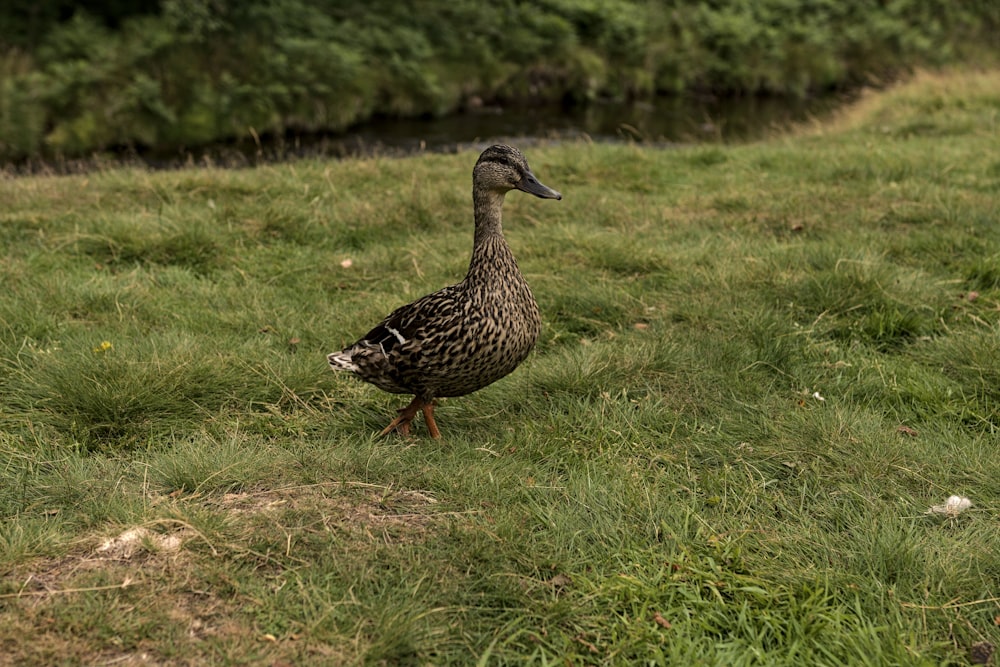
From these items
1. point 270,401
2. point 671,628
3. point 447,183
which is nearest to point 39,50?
point 447,183

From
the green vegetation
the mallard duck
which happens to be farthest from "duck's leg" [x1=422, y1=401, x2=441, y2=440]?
the green vegetation

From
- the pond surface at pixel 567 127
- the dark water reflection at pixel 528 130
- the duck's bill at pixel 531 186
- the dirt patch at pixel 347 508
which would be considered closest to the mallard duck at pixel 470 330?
the duck's bill at pixel 531 186

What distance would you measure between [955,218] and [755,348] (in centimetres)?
320

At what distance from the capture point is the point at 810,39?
2192 centimetres

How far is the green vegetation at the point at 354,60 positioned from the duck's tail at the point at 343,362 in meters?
6.97

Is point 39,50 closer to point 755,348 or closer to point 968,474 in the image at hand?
point 755,348

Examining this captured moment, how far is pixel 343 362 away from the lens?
13.8ft

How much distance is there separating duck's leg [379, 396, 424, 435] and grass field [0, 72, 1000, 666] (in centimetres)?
14

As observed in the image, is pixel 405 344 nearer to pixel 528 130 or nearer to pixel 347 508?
pixel 347 508

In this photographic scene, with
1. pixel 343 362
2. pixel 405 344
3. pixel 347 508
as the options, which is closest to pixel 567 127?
pixel 343 362

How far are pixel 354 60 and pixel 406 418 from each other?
510 inches

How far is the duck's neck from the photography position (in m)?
4.06

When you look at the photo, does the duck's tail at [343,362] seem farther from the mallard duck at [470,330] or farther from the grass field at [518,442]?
the grass field at [518,442]

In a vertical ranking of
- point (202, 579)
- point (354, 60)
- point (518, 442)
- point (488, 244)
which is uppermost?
point (488, 244)
